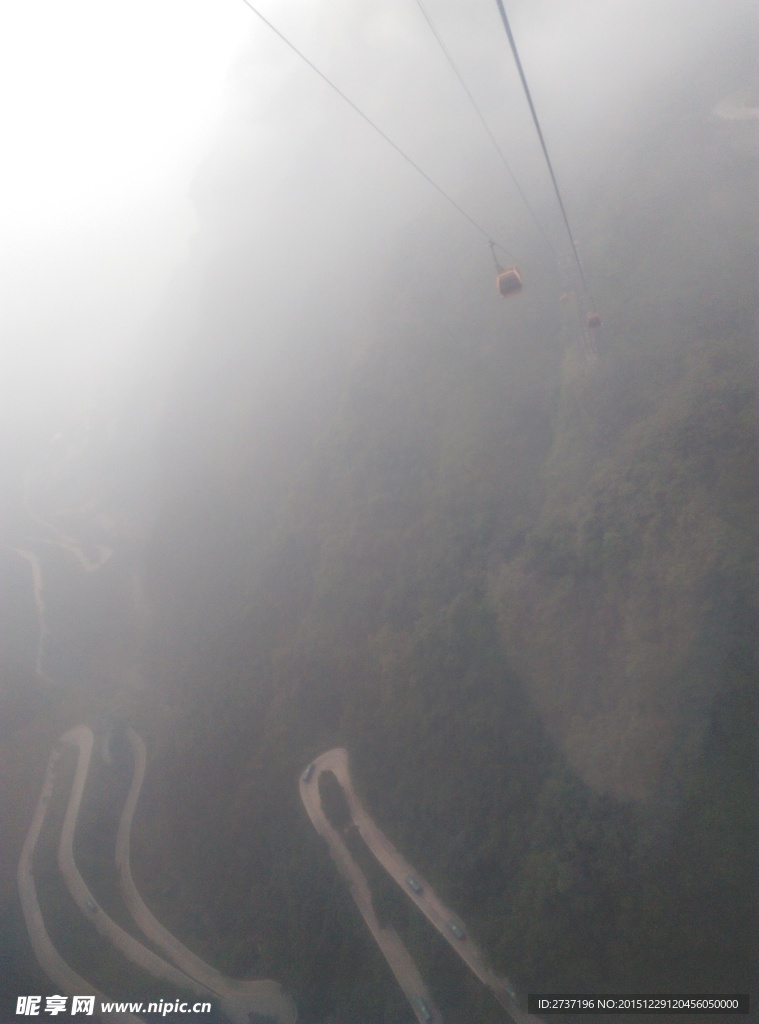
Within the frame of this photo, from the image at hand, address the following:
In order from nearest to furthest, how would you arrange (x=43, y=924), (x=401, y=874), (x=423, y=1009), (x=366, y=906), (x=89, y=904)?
(x=423, y=1009)
(x=366, y=906)
(x=401, y=874)
(x=43, y=924)
(x=89, y=904)

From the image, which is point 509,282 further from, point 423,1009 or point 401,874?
point 423,1009

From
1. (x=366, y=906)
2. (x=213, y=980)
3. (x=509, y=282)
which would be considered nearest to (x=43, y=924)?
(x=213, y=980)

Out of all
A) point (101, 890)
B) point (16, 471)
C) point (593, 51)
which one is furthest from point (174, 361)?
point (593, 51)

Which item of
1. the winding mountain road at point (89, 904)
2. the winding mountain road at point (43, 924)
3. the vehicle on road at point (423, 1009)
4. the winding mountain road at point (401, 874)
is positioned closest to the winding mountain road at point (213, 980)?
Answer: the winding mountain road at point (89, 904)

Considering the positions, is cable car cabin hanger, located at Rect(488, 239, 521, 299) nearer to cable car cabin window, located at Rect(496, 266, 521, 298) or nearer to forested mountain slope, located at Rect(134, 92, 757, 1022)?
cable car cabin window, located at Rect(496, 266, 521, 298)

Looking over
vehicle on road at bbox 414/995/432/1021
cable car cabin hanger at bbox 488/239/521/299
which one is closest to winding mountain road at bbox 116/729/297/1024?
vehicle on road at bbox 414/995/432/1021

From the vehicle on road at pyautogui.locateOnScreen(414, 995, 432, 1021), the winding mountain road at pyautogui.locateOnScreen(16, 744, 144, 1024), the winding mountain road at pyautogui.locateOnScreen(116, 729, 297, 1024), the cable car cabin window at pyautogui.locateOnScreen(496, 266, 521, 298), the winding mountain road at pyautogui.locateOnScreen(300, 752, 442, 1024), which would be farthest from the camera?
the winding mountain road at pyautogui.locateOnScreen(16, 744, 144, 1024)

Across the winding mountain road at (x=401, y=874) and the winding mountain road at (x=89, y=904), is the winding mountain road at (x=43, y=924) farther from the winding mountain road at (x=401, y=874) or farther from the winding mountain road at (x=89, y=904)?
the winding mountain road at (x=401, y=874)
